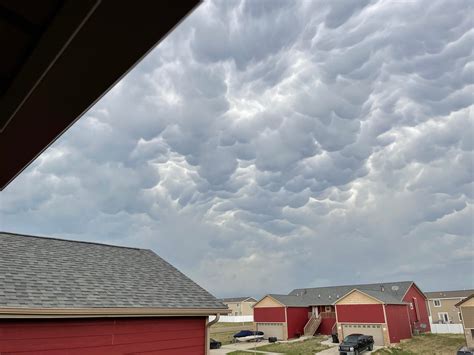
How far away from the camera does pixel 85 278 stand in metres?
11.1

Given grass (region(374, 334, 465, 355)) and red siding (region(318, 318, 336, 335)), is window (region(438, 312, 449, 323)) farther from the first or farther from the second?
red siding (region(318, 318, 336, 335))

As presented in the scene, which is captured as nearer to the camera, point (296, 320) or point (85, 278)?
point (85, 278)

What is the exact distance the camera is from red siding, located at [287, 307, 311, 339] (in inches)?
1572

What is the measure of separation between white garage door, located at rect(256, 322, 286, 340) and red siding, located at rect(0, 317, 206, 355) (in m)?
31.0

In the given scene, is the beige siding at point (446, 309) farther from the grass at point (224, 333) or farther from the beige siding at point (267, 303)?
the beige siding at point (267, 303)

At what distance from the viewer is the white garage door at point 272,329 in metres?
39.5

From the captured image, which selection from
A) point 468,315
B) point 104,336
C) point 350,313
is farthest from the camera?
point 350,313

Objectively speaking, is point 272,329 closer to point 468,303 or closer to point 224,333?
point 224,333

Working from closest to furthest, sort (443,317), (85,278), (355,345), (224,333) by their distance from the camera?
(85,278)
(355,345)
(224,333)
(443,317)

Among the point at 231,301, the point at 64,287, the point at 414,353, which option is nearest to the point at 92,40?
the point at 64,287

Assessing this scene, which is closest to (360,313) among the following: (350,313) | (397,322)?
(350,313)

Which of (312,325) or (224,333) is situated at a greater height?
(312,325)

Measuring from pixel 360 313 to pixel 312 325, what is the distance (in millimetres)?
9450

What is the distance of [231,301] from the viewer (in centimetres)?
8656
